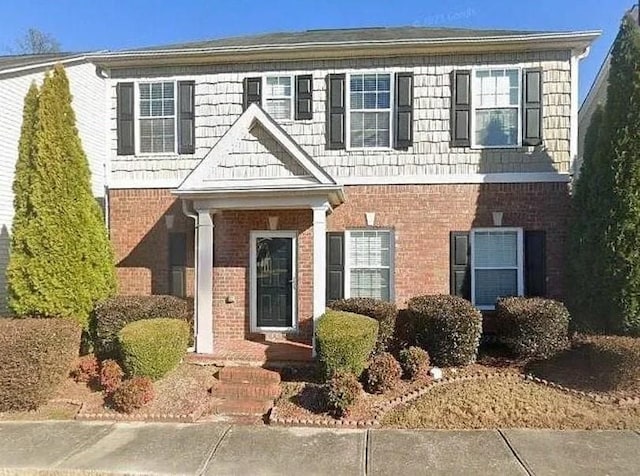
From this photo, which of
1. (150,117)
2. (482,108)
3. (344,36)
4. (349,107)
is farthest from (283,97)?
(482,108)

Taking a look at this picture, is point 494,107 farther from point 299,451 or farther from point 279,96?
point 299,451

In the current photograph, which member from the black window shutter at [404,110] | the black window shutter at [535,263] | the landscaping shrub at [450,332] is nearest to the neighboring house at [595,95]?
the black window shutter at [535,263]

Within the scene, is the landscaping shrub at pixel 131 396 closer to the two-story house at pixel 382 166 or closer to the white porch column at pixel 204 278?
the white porch column at pixel 204 278

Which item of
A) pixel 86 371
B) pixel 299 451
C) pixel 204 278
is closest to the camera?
pixel 299 451

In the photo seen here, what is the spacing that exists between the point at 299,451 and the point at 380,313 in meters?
3.11

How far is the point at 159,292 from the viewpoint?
939 cm

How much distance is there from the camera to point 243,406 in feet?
21.4

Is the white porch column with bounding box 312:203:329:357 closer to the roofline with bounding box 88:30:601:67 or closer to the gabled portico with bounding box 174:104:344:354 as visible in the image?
the gabled portico with bounding box 174:104:344:354

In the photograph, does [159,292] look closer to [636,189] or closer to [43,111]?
[43,111]

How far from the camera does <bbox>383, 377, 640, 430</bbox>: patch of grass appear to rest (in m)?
5.77

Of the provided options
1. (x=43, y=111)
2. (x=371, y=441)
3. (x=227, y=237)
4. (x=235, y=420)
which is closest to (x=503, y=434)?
(x=371, y=441)

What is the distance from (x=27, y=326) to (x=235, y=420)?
3.04 meters

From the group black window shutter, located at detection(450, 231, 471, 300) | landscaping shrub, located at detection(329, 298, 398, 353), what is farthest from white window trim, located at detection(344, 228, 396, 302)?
black window shutter, located at detection(450, 231, 471, 300)

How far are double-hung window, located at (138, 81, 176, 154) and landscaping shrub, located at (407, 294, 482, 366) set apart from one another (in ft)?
18.8
